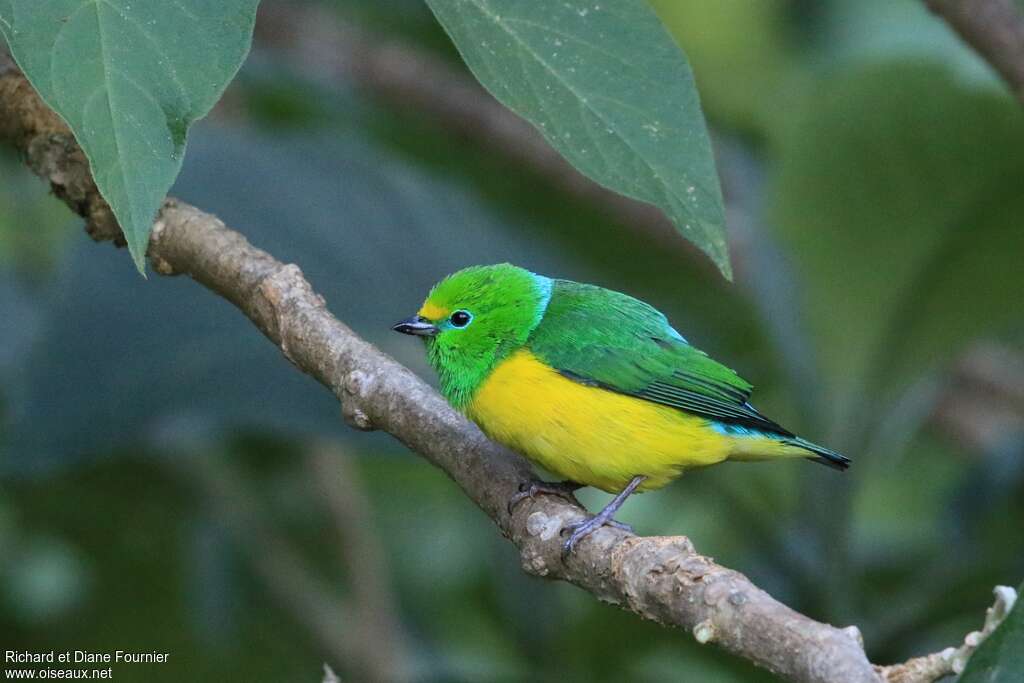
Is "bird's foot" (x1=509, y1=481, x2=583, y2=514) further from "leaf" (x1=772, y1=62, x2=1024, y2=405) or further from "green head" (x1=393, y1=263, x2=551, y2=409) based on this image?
"leaf" (x1=772, y1=62, x2=1024, y2=405)

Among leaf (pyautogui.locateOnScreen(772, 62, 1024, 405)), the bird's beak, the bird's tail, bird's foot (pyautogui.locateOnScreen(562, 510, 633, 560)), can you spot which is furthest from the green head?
leaf (pyautogui.locateOnScreen(772, 62, 1024, 405))

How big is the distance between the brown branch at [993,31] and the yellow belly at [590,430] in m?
1.03

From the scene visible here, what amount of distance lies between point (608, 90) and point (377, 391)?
57 cm

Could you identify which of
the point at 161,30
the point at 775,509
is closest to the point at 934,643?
the point at 775,509

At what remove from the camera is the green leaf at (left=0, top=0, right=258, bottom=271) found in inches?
57.2

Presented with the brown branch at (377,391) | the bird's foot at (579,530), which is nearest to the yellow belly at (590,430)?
the brown branch at (377,391)

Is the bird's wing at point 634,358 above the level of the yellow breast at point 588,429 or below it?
above

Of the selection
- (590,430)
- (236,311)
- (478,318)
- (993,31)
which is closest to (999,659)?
(590,430)

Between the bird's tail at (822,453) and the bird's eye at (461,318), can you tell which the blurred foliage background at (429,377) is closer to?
the bird's tail at (822,453)

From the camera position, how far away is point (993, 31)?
2.82m

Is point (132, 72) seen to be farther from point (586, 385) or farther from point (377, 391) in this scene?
point (586, 385)

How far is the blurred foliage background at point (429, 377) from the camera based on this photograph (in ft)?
11.0

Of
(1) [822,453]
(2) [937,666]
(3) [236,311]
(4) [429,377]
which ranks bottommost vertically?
(4) [429,377]

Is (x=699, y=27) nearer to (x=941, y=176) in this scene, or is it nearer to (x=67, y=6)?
(x=941, y=176)
